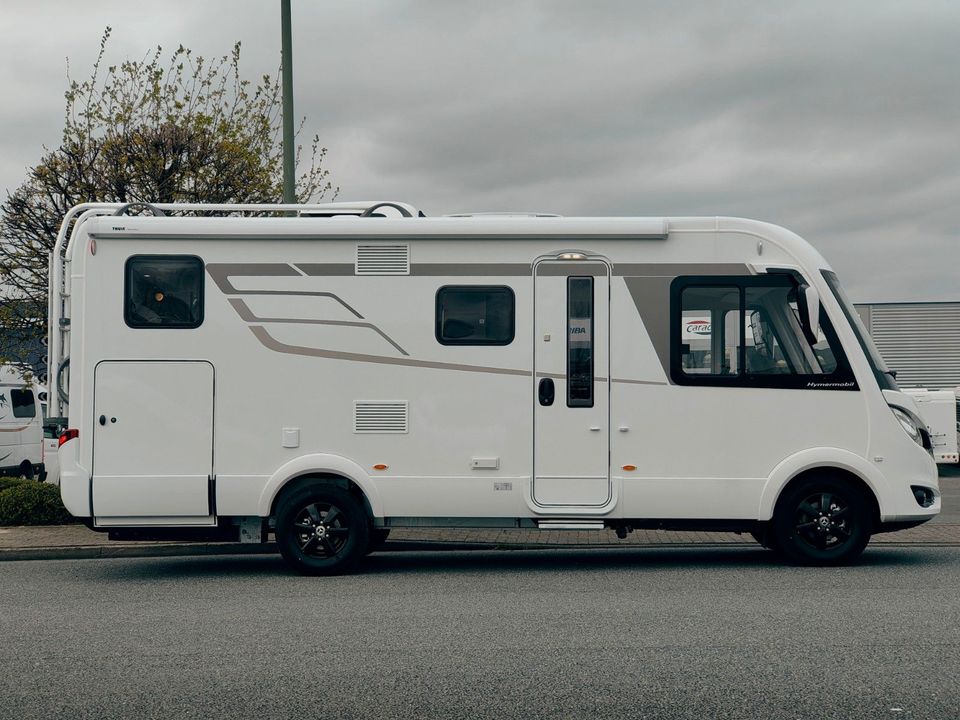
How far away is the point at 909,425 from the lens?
9.59 m

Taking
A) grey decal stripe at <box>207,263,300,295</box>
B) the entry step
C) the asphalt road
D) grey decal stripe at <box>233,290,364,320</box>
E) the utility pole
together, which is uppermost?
the utility pole

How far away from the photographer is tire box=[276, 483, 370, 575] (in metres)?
9.61

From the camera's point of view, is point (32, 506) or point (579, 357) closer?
point (579, 357)

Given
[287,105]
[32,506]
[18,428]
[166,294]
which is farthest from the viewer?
[18,428]

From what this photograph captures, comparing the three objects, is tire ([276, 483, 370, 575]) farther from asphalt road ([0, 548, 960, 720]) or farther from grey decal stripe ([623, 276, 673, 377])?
grey decal stripe ([623, 276, 673, 377])

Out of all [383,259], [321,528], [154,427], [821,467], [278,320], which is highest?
[383,259]

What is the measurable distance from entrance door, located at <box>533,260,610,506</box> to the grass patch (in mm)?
6486

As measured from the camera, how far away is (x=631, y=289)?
9.62m

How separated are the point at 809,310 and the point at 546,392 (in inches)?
88.8

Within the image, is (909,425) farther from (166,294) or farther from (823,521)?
(166,294)

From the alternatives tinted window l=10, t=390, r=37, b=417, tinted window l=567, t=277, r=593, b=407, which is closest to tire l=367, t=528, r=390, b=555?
tinted window l=567, t=277, r=593, b=407

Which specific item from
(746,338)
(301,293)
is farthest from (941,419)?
(301,293)

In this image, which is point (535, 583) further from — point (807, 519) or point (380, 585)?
point (807, 519)

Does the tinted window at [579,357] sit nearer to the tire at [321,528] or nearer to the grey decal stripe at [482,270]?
the grey decal stripe at [482,270]
